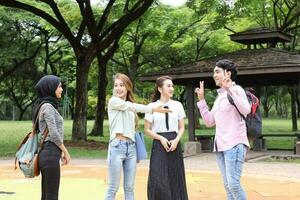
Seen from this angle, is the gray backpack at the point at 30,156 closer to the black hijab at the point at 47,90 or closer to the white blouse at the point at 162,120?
the black hijab at the point at 47,90

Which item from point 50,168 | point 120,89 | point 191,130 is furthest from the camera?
point 191,130

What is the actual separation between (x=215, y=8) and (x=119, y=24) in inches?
189

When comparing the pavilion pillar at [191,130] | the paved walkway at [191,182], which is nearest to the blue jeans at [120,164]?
the paved walkway at [191,182]

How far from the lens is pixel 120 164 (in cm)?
577

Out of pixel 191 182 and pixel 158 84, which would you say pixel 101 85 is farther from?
pixel 158 84

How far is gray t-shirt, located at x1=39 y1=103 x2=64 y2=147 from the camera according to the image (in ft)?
16.9

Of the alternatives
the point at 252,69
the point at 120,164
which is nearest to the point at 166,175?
the point at 120,164

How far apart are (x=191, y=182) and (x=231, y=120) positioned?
466 cm

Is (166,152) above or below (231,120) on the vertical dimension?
below

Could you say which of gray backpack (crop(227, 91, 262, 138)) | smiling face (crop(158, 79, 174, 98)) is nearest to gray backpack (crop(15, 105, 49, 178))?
smiling face (crop(158, 79, 174, 98))

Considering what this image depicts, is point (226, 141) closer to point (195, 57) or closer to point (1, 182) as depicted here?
point (1, 182)

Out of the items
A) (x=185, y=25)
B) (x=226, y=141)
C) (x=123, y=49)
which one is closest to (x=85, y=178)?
(x=226, y=141)

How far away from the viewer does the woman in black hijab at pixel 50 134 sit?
16.8ft

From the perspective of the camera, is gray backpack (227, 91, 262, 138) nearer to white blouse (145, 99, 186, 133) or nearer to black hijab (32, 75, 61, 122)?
white blouse (145, 99, 186, 133)
